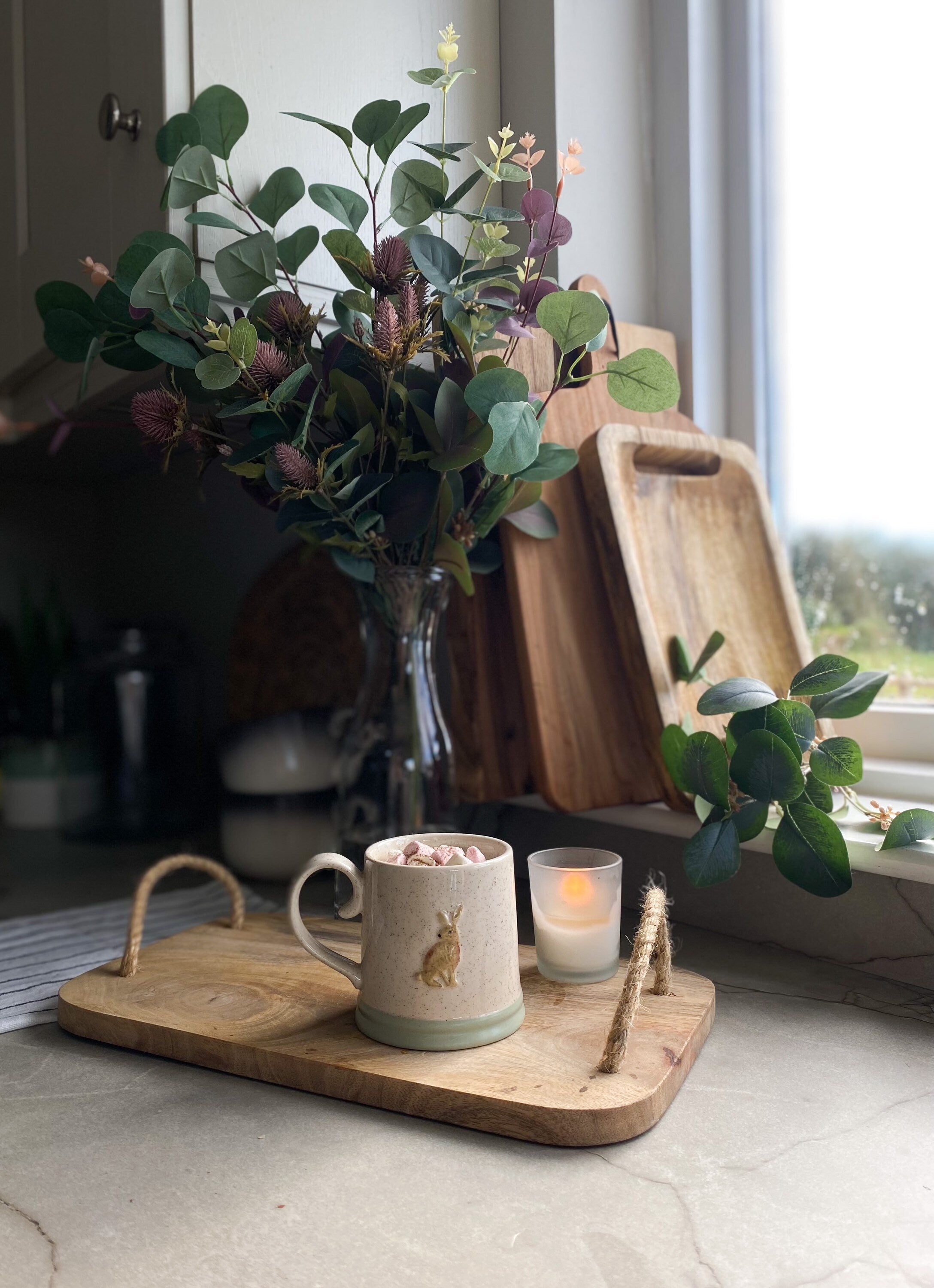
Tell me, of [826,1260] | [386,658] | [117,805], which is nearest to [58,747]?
[117,805]

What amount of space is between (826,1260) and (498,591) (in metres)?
0.62

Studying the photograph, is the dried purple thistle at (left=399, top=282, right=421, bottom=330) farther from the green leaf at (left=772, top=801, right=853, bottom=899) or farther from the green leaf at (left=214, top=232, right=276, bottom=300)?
the green leaf at (left=772, top=801, right=853, bottom=899)

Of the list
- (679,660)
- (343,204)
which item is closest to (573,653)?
(679,660)

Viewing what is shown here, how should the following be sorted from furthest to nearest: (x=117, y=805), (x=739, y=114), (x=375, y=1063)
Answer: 1. (x=117, y=805)
2. (x=739, y=114)
3. (x=375, y=1063)

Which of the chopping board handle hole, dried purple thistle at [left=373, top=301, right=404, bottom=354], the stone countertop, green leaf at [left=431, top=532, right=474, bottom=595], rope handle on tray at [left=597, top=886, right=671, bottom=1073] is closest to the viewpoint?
the stone countertop

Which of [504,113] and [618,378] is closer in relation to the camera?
[618,378]

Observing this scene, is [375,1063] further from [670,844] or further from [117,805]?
[117,805]

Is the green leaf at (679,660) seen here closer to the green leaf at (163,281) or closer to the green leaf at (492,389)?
the green leaf at (492,389)

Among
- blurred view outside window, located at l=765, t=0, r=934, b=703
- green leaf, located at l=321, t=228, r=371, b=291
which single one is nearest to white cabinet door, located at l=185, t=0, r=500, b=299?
green leaf, located at l=321, t=228, r=371, b=291

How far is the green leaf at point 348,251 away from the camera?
0.69 m

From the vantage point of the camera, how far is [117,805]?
131cm

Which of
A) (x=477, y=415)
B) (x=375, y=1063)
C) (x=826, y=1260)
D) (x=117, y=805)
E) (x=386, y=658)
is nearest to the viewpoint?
(x=826, y=1260)

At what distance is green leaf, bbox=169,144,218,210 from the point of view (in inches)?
27.9

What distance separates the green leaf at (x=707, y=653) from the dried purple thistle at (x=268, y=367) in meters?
0.41
